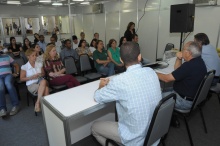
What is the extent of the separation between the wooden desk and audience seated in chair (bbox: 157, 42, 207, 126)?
922 millimetres

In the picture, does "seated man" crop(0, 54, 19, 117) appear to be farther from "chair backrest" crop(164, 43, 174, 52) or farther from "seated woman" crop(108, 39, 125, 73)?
"chair backrest" crop(164, 43, 174, 52)

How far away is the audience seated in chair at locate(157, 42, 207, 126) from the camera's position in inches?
80.0

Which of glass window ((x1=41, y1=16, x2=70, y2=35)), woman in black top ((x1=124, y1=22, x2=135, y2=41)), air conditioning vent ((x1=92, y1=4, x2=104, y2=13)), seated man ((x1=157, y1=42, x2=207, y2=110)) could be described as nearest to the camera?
seated man ((x1=157, y1=42, x2=207, y2=110))

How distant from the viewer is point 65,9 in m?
9.69

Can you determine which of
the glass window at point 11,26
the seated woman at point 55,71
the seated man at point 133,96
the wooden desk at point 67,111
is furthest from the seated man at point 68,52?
the glass window at point 11,26

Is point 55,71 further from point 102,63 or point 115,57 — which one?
point 115,57

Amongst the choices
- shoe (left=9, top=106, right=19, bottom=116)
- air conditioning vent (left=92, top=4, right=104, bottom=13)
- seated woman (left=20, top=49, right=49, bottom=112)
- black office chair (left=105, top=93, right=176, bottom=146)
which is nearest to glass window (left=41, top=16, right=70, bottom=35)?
air conditioning vent (left=92, top=4, right=104, bottom=13)

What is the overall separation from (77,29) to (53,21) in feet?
4.54

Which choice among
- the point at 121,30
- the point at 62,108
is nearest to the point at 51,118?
the point at 62,108

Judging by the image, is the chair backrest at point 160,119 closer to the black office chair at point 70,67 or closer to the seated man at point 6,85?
the black office chair at point 70,67

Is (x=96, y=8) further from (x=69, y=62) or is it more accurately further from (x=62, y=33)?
(x=69, y=62)

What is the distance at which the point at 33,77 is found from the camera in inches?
119

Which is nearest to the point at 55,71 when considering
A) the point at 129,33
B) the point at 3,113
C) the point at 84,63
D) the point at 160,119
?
the point at 84,63

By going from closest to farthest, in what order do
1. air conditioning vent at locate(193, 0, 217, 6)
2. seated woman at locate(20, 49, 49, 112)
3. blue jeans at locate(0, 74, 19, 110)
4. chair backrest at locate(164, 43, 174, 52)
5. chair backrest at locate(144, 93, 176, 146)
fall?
chair backrest at locate(144, 93, 176, 146) → seated woman at locate(20, 49, 49, 112) → blue jeans at locate(0, 74, 19, 110) → air conditioning vent at locate(193, 0, 217, 6) → chair backrest at locate(164, 43, 174, 52)
